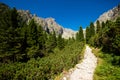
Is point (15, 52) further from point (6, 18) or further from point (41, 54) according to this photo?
point (41, 54)

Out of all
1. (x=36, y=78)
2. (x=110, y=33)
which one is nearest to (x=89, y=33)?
(x=110, y=33)

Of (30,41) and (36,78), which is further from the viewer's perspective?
(30,41)

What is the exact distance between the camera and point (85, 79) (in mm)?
15680

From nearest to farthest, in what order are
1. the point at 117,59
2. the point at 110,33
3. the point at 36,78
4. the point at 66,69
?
the point at 36,78 → the point at 66,69 → the point at 117,59 → the point at 110,33

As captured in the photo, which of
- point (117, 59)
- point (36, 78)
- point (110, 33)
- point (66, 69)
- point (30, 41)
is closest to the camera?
point (36, 78)

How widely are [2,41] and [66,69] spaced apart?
54.6 ft

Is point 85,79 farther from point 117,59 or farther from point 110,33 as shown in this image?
point 110,33

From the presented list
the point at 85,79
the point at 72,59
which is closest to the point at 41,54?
the point at 72,59

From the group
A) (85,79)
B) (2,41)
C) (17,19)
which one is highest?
(17,19)

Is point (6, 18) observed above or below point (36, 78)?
above

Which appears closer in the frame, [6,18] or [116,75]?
[116,75]

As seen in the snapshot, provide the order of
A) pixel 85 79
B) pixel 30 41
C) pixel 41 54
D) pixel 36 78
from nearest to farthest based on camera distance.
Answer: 1. pixel 36 78
2. pixel 85 79
3. pixel 30 41
4. pixel 41 54

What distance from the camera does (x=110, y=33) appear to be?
27.0 metres

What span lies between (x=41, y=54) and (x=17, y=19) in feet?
38.9
